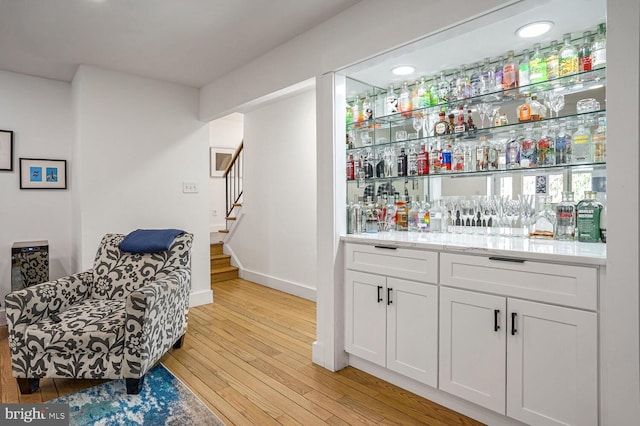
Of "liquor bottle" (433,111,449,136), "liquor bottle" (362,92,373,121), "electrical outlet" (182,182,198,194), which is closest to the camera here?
"liquor bottle" (433,111,449,136)

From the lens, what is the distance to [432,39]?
203 centimetres

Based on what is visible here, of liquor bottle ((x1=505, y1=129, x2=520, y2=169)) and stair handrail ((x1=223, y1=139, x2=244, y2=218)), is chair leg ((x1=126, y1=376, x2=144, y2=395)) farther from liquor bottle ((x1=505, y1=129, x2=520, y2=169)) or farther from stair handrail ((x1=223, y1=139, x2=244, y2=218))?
stair handrail ((x1=223, y1=139, x2=244, y2=218))

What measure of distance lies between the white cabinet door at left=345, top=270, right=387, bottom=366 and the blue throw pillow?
1.48 meters

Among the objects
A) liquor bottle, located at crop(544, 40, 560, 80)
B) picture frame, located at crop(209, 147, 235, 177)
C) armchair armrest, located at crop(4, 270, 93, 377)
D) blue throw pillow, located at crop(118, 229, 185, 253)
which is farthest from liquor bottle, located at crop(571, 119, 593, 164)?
picture frame, located at crop(209, 147, 235, 177)

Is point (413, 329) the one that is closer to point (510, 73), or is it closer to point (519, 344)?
point (519, 344)

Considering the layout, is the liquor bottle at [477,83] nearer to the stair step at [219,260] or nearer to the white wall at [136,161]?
the white wall at [136,161]

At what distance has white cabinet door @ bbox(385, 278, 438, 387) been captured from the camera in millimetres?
2078

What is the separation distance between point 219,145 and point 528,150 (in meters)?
5.39

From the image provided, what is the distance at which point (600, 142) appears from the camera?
1.96 m

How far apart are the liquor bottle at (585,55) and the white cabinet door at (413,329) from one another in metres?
1.44

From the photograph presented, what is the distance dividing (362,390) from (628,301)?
58.0 inches

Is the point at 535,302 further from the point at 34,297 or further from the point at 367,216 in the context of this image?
the point at 34,297

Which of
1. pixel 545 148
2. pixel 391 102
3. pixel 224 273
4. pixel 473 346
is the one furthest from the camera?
pixel 224 273

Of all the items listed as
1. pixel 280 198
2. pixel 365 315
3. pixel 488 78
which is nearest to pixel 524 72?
pixel 488 78
